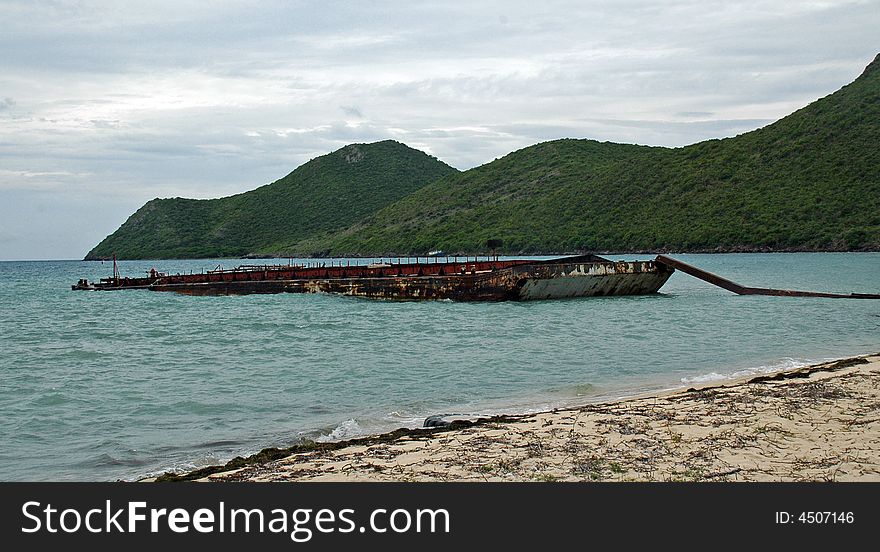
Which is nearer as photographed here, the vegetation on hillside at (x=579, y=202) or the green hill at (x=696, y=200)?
the green hill at (x=696, y=200)

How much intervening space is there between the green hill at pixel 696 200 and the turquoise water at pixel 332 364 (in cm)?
6032

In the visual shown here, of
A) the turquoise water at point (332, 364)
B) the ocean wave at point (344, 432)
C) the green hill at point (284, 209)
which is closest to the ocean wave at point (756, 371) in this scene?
the turquoise water at point (332, 364)

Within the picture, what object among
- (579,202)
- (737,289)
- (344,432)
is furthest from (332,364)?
(579,202)

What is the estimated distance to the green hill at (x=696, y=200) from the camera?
285 ft

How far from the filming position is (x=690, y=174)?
343ft

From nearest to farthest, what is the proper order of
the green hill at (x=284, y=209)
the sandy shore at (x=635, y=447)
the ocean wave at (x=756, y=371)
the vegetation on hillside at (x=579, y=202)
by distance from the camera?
the sandy shore at (x=635, y=447) → the ocean wave at (x=756, y=371) → the vegetation on hillside at (x=579, y=202) → the green hill at (x=284, y=209)

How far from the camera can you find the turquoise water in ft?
33.2

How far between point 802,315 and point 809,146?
76959mm

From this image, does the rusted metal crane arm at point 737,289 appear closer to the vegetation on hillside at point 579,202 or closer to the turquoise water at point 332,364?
the turquoise water at point 332,364

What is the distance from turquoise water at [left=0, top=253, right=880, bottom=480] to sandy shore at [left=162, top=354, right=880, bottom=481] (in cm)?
184

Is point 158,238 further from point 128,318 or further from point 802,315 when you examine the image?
point 802,315

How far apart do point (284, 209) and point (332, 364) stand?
152 metres

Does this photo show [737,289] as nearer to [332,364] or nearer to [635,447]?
[332,364]

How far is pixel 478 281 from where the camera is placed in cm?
3303
